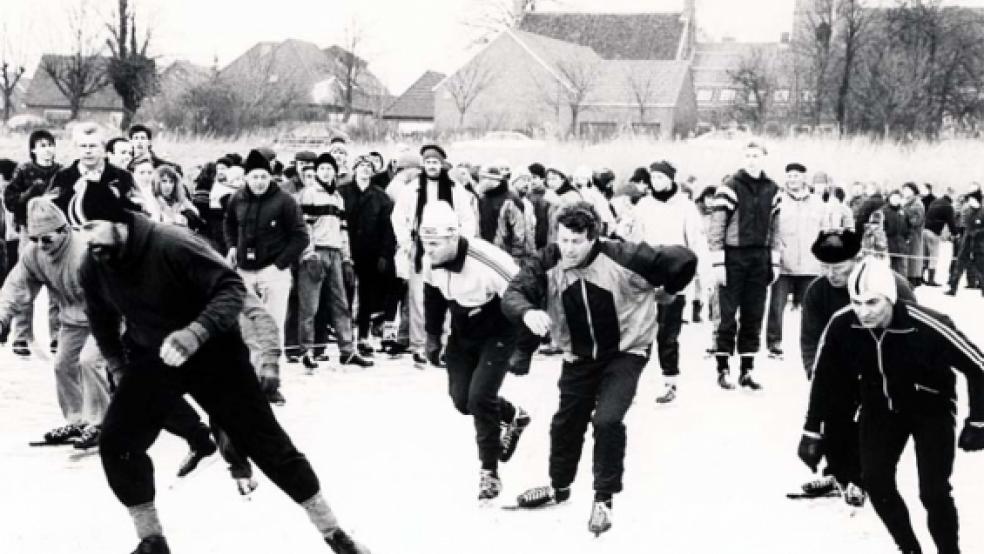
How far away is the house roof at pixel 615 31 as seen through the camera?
2635 inches

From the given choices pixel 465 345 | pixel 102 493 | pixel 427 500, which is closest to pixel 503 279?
pixel 465 345

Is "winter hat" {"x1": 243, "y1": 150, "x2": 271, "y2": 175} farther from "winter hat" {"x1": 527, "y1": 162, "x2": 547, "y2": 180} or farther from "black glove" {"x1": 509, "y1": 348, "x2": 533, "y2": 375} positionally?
"winter hat" {"x1": 527, "y1": 162, "x2": 547, "y2": 180}

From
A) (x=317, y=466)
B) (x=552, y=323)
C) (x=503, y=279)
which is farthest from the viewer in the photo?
(x=317, y=466)

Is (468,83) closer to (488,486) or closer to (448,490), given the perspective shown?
(448,490)

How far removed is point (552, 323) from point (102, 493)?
2728 mm

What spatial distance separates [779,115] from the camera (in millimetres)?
55406

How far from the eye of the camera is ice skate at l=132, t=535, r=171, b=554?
18.8 feet

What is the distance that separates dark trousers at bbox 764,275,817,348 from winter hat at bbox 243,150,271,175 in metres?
4.71

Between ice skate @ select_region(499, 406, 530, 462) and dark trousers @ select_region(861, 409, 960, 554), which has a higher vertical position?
dark trousers @ select_region(861, 409, 960, 554)

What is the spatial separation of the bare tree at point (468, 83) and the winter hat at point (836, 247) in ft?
148

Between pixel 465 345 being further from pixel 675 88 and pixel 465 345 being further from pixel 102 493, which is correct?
pixel 675 88

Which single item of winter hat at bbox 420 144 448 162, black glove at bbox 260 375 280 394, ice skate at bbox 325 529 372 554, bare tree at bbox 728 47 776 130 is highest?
bare tree at bbox 728 47 776 130

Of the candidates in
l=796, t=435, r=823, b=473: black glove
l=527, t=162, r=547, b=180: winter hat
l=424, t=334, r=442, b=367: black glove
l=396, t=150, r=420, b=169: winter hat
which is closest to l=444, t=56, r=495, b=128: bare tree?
l=527, t=162, r=547, b=180: winter hat

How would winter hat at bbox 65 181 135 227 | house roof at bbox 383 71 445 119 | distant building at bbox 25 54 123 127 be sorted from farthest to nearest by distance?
house roof at bbox 383 71 445 119 → distant building at bbox 25 54 123 127 → winter hat at bbox 65 181 135 227
